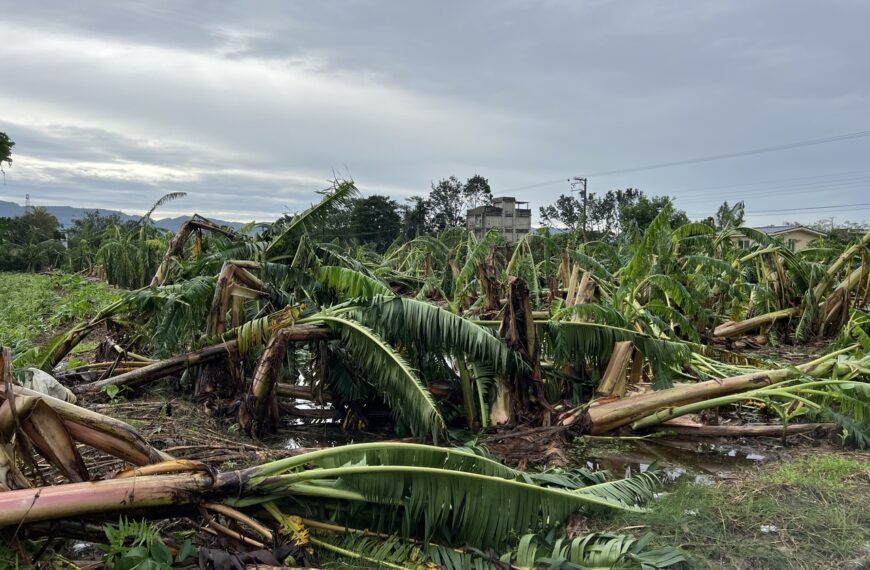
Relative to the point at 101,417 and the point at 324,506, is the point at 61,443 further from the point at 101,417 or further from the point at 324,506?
the point at 324,506

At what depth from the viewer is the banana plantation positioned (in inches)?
108

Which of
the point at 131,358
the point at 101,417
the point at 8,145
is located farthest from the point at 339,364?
the point at 8,145

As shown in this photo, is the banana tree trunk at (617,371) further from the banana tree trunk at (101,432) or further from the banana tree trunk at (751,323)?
the banana tree trunk at (751,323)

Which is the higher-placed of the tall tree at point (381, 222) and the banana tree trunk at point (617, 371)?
the tall tree at point (381, 222)

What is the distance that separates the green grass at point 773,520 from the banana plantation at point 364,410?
244 millimetres

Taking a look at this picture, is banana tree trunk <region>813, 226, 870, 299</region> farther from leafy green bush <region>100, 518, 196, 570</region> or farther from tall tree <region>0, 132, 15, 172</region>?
tall tree <region>0, 132, 15, 172</region>

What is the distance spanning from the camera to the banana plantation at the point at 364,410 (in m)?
2.74

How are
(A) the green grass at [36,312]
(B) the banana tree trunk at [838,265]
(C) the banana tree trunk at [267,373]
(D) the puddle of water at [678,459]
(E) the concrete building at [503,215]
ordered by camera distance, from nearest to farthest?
(D) the puddle of water at [678,459], (C) the banana tree trunk at [267,373], (A) the green grass at [36,312], (B) the banana tree trunk at [838,265], (E) the concrete building at [503,215]

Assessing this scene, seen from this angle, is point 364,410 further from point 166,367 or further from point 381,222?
point 381,222

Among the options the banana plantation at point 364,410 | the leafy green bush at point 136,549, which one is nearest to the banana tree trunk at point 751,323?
the banana plantation at point 364,410

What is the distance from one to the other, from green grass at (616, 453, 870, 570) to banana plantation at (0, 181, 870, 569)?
0.24m

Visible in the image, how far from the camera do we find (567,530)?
338 centimetres

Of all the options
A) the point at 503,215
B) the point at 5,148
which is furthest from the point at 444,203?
the point at 5,148

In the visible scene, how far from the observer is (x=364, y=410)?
5957 mm
